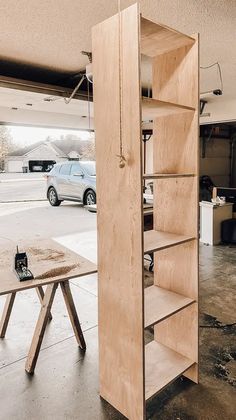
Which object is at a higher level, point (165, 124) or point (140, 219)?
point (165, 124)

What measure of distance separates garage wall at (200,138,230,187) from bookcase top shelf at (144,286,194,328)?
700 centimetres

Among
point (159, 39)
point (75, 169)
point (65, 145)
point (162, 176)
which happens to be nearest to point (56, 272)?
point (162, 176)

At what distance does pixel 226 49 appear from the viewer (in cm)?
322

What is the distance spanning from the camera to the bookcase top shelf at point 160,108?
159 cm

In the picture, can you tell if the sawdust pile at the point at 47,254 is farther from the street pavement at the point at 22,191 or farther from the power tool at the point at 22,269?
the street pavement at the point at 22,191

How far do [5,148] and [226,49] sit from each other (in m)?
29.4

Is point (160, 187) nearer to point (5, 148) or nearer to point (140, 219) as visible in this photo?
point (140, 219)

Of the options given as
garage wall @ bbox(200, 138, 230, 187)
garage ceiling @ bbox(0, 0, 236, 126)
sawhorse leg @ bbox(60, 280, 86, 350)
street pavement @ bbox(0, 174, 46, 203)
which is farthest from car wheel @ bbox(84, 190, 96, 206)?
sawhorse leg @ bbox(60, 280, 86, 350)

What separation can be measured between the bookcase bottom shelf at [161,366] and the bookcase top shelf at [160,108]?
1.56 meters

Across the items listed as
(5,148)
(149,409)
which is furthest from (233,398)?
(5,148)

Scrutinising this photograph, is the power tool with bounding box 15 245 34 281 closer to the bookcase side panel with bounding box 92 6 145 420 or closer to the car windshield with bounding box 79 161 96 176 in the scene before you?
the bookcase side panel with bounding box 92 6 145 420

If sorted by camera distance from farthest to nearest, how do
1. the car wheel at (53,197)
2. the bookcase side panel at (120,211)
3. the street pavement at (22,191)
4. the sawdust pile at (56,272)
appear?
the street pavement at (22,191)
the car wheel at (53,197)
the sawdust pile at (56,272)
the bookcase side panel at (120,211)

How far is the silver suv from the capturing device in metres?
8.59

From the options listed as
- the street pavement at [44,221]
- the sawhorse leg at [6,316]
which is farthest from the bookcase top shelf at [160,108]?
the street pavement at [44,221]
